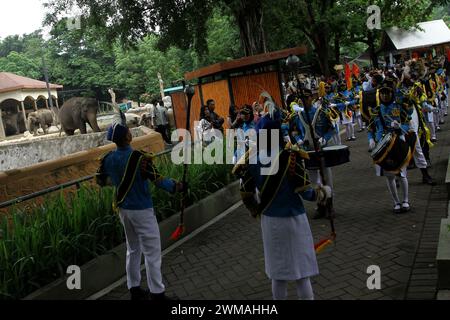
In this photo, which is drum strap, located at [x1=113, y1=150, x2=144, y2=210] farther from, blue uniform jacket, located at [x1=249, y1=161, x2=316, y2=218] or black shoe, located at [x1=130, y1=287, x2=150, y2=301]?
blue uniform jacket, located at [x1=249, y1=161, x2=316, y2=218]

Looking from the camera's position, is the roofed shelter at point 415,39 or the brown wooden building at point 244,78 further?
Answer: the roofed shelter at point 415,39

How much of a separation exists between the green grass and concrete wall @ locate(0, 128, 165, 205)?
0.63 meters

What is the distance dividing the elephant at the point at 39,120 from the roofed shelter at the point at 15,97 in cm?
669

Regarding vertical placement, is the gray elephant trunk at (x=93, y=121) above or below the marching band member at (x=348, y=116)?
above

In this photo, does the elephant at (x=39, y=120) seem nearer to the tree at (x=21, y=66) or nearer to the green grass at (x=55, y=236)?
the tree at (x=21, y=66)

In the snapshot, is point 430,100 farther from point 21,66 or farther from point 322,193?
point 21,66

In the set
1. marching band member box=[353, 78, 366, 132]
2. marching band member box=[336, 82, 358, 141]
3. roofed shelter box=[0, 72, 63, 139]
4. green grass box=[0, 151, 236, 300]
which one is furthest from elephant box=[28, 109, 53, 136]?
green grass box=[0, 151, 236, 300]

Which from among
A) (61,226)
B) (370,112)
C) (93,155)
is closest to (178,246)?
(61,226)

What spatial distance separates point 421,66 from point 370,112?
6.07m

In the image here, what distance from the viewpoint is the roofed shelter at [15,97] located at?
129ft

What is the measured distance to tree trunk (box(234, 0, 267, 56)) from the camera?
17.0m

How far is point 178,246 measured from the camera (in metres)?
7.30

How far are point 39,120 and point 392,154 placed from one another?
97.2 ft

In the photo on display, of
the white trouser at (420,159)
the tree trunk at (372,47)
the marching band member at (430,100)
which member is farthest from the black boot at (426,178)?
the tree trunk at (372,47)
